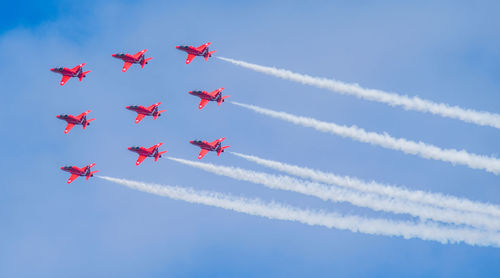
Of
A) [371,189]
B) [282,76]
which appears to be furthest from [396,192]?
[282,76]

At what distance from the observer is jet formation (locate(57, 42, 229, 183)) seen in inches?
5650

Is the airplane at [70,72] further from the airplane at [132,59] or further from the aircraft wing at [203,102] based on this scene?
the aircraft wing at [203,102]

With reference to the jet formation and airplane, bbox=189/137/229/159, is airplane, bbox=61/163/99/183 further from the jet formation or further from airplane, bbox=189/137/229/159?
airplane, bbox=189/137/229/159

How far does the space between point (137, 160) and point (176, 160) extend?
395 inches

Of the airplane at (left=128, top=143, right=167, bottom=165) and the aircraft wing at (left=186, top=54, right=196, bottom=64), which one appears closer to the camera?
the airplane at (left=128, top=143, right=167, bottom=165)

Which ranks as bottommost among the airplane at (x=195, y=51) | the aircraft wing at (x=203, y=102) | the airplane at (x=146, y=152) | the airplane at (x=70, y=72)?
the airplane at (x=146, y=152)

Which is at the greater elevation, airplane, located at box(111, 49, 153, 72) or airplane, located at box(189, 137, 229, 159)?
airplane, located at box(111, 49, 153, 72)

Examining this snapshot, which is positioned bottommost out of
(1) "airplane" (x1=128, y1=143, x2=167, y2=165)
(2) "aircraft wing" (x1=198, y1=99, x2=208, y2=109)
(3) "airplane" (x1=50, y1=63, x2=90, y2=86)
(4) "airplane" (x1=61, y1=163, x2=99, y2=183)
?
(4) "airplane" (x1=61, y1=163, x2=99, y2=183)

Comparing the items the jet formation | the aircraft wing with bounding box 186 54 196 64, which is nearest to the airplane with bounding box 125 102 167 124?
the jet formation

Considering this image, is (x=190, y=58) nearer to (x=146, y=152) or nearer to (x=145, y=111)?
(x=145, y=111)

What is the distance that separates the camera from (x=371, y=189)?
422ft

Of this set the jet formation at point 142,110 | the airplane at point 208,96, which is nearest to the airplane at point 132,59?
the jet formation at point 142,110

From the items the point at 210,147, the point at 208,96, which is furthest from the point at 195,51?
the point at 210,147

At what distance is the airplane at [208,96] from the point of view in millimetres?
145875
